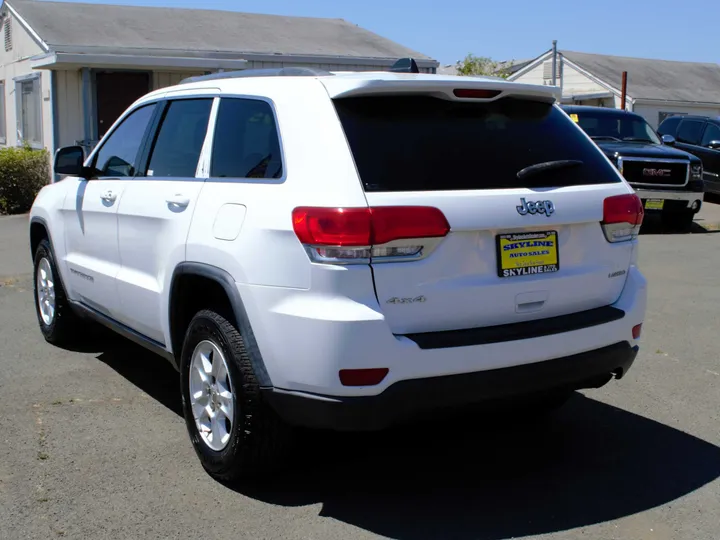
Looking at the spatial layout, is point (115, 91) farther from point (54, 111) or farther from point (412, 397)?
point (412, 397)

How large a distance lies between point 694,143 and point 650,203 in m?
5.43

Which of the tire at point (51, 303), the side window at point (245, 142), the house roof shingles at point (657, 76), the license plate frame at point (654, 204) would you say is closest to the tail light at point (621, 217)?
the side window at point (245, 142)

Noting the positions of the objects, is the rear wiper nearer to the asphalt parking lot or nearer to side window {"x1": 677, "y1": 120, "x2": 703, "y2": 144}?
the asphalt parking lot

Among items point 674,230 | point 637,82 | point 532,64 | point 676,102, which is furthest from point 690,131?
point 532,64

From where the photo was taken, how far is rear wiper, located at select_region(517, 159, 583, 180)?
387 cm

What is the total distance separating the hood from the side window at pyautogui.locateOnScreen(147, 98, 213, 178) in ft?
31.8

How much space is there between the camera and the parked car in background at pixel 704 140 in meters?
17.5

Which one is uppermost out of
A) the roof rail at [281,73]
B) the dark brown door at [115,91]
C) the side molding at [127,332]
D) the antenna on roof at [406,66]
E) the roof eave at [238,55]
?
the roof eave at [238,55]

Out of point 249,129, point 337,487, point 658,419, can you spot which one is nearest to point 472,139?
point 249,129

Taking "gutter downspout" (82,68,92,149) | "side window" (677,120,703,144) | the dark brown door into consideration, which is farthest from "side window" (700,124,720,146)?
"gutter downspout" (82,68,92,149)

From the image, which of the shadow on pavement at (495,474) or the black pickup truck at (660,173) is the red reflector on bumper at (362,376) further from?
the black pickup truck at (660,173)

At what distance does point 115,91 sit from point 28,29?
226 cm

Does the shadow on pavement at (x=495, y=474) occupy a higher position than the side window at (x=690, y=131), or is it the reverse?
the side window at (x=690, y=131)

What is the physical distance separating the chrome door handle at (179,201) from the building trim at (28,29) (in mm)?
13808
